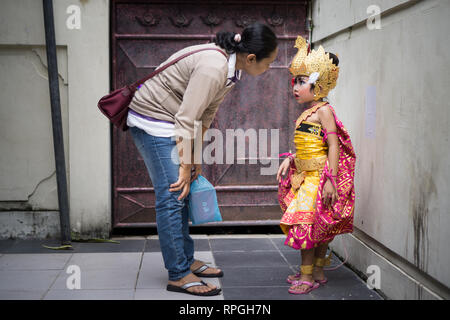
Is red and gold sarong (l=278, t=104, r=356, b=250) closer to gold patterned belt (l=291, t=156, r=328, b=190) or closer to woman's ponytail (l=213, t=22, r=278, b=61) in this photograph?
gold patterned belt (l=291, t=156, r=328, b=190)

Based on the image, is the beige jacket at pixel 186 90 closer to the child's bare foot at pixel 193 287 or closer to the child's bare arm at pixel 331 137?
the child's bare arm at pixel 331 137

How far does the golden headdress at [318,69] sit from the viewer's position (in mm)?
3492

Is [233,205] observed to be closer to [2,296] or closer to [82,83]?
[82,83]

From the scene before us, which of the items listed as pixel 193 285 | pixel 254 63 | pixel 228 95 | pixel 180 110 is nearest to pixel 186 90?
pixel 180 110

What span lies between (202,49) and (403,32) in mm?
1293

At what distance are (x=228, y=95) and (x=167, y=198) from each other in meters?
2.16

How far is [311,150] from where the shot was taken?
3.56m

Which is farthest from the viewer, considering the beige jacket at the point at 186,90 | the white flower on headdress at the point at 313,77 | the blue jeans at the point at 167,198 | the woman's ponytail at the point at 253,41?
the white flower on headdress at the point at 313,77

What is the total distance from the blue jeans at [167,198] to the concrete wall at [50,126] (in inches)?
63.4

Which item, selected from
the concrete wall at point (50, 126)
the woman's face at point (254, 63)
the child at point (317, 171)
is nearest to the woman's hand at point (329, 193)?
the child at point (317, 171)

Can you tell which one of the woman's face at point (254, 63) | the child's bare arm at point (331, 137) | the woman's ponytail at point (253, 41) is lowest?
the child's bare arm at point (331, 137)

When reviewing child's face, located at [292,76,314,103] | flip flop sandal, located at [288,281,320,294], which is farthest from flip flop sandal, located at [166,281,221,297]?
child's face, located at [292,76,314,103]

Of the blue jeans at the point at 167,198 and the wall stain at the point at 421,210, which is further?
the blue jeans at the point at 167,198

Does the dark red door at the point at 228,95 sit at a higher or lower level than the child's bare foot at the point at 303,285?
higher
